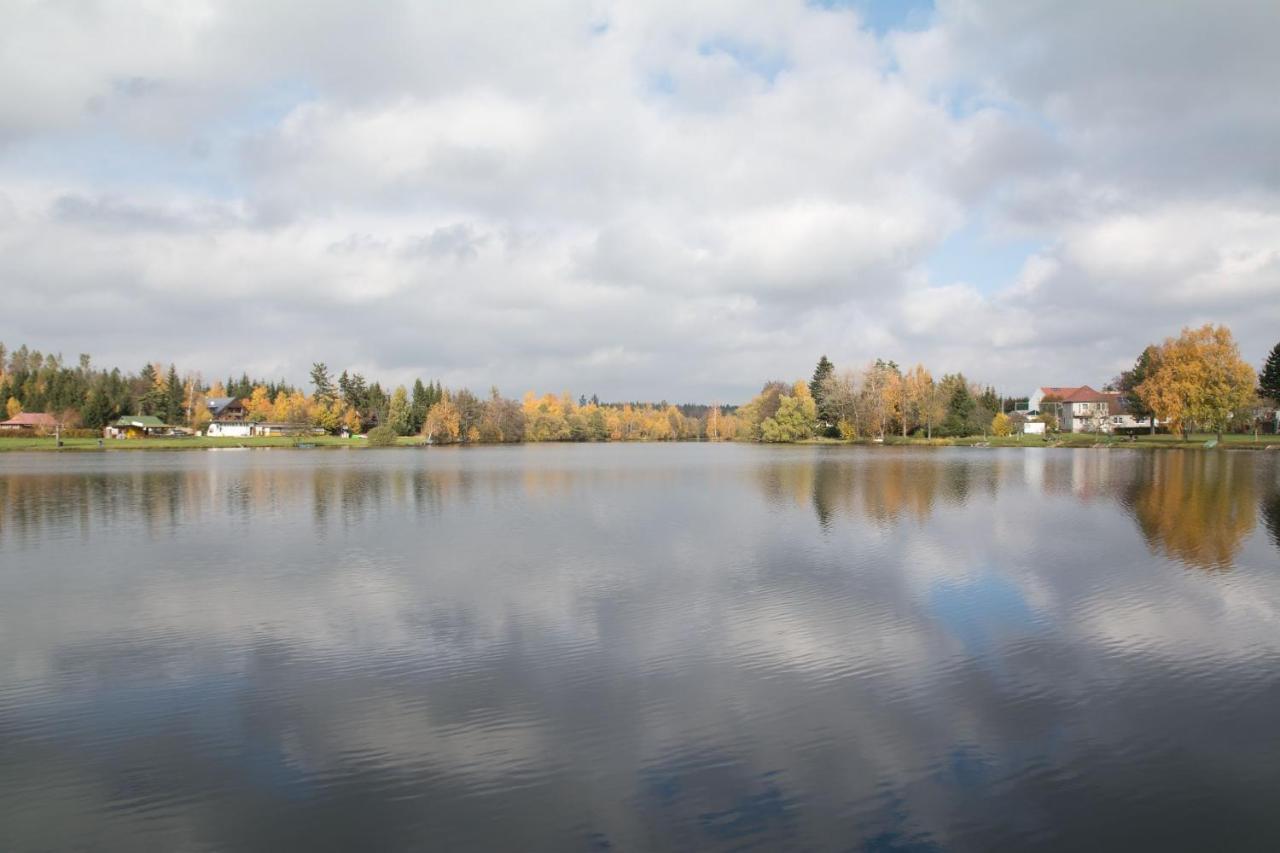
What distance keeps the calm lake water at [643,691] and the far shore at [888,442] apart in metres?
65.8

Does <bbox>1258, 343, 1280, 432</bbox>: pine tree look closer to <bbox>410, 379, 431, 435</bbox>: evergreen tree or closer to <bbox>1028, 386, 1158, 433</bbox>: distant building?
<bbox>1028, 386, 1158, 433</bbox>: distant building

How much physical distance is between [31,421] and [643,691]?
13003cm

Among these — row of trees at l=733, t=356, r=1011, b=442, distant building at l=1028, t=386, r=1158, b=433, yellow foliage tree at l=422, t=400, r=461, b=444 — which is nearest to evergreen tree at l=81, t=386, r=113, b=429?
yellow foliage tree at l=422, t=400, r=461, b=444

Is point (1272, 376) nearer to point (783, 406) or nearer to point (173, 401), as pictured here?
point (783, 406)

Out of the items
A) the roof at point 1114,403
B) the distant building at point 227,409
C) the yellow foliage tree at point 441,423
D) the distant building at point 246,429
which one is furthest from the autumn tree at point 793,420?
the distant building at point 227,409

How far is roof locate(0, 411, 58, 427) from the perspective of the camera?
108650 mm

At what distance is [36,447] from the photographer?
300 ft

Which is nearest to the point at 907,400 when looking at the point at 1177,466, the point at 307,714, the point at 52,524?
the point at 1177,466

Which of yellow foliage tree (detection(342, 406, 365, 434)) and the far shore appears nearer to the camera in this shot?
the far shore

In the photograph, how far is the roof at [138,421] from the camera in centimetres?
11375

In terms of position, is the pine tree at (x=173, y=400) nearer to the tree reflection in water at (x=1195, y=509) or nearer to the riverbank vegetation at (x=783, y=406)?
the riverbank vegetation at (x=783, y=406)

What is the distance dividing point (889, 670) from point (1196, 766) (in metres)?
3.41

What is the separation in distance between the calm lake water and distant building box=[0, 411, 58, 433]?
108 meters

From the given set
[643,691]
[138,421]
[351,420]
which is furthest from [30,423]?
[643,691]
